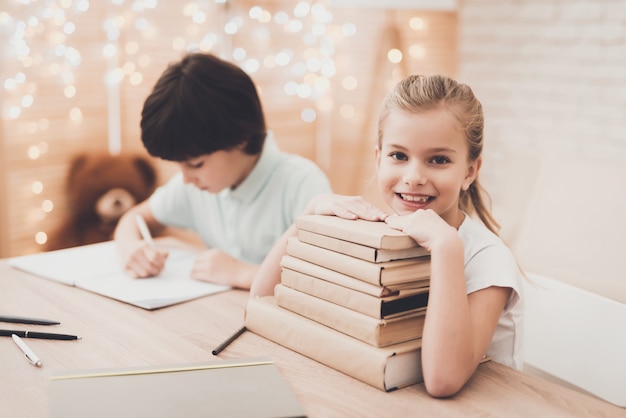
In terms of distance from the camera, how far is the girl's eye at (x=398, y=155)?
119 cm

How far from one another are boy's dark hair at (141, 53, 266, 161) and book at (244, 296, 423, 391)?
568 millimetres

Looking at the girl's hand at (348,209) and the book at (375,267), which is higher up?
the girl's hand at (348,209)

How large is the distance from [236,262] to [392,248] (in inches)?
24.8

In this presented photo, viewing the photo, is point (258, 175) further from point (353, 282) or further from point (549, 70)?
point (549, 70)

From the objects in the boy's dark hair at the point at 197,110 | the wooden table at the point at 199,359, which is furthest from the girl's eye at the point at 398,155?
the boy's dark hair at the point at 197,110

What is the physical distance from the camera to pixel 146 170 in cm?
317

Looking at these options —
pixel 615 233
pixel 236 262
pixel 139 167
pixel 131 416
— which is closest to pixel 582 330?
pixel 615 233

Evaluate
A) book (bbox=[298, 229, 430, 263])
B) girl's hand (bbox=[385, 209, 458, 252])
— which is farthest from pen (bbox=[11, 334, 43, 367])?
girl's hand (bbox=[385, 209, 458, 252])

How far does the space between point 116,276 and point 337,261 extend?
672mm

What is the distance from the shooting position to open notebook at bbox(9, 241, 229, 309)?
1414 millimetres

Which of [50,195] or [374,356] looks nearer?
[374,356]

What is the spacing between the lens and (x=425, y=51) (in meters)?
3.59

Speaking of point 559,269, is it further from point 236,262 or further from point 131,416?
point 131,416

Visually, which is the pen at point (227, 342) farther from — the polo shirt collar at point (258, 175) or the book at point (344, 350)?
the polo shirt collar at point (258, 175)
